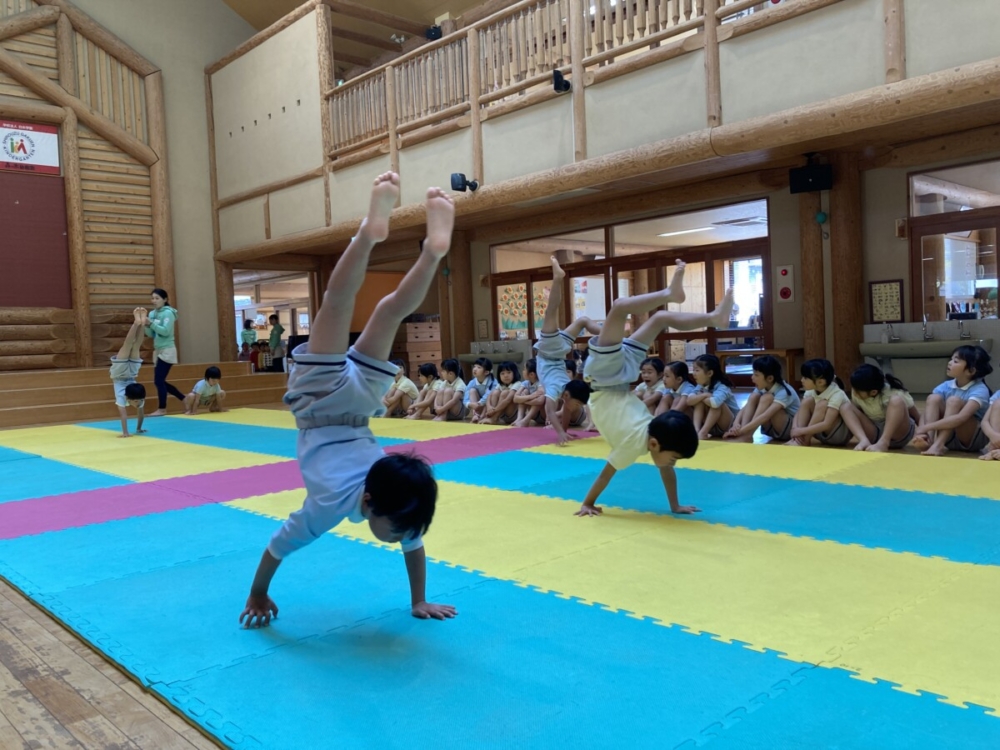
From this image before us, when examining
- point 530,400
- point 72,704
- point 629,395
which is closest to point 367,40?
point 530,400

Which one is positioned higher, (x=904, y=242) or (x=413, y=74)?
(x=413, y=74)

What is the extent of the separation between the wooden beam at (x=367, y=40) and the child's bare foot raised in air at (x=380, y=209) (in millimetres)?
11894

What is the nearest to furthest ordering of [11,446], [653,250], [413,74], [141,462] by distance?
[141,462] → [11,446] → [413,74] → [653,250]

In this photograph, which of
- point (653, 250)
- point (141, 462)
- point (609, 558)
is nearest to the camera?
point (609, 558)

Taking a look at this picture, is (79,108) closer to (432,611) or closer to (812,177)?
(812,177)

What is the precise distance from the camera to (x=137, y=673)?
2137 millimetres

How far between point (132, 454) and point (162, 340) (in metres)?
3.38

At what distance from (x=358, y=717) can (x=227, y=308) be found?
12687 mm

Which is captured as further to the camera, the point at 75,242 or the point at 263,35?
the point at 263,35

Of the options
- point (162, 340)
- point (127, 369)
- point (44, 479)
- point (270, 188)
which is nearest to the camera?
point (44, 479)

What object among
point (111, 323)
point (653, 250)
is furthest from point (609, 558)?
point (111, 323)

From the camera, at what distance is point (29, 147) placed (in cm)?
1159

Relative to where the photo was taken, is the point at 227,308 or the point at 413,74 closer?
the point at 413,74

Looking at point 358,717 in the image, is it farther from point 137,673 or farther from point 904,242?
point 904,242
